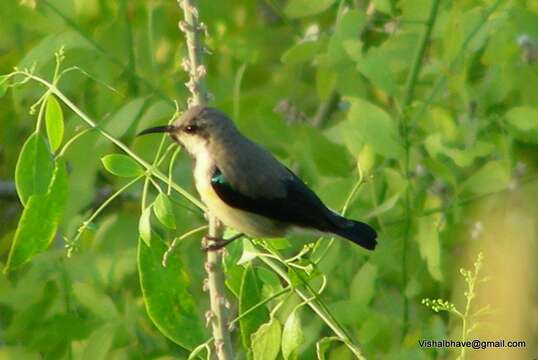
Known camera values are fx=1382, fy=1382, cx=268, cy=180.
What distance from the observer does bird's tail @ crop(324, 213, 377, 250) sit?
13.0 ft

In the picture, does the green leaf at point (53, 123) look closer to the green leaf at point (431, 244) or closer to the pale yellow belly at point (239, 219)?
the pale yellow belly at point (239, 219)

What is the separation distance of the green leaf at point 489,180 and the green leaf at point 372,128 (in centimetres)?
51

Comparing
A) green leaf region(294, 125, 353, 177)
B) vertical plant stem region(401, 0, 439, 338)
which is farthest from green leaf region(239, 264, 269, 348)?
green leaf region(294, 125, 353, 177)

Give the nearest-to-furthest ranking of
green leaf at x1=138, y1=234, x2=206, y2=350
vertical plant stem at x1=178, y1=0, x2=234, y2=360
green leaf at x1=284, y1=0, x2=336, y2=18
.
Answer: vertical plant stem at x1=178, y1=0, x2=234, y2=360
green leaf at x1=138, y1=234, x2=206, y2=350
green leaf at x1=284, y1=0, x2=336, y2=18

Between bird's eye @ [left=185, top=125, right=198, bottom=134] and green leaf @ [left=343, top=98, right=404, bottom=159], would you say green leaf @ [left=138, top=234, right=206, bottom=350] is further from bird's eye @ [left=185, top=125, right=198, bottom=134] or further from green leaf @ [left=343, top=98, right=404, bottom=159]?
green leaf @ [left=343, top=98, right=404, bottom=159]

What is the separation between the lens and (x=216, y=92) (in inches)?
222

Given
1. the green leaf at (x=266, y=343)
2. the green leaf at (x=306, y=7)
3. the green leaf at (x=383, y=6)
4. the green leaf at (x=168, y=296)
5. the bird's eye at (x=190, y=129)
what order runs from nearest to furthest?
1. the green leaf at (x=266, y=343)
2. the green leaf at (x=168, y=296)
3. the bird's eye at (x=190, y=129)
4. the green leaf at (x=383, y=6)
5. the green leaf at (x=306, y=7)

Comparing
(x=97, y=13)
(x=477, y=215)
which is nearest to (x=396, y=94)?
(x=477, y=215)

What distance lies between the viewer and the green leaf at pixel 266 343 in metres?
3.36

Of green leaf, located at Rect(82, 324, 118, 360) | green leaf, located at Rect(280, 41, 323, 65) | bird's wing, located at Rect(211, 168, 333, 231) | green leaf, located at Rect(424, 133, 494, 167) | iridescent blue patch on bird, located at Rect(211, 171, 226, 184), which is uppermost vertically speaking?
green leaf, located at Rect(280, 41, 323, 65)

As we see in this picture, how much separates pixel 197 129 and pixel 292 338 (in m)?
0.83

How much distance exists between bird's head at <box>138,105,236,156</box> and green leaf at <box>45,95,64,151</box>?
0.52 metres

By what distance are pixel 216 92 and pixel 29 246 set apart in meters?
2.30

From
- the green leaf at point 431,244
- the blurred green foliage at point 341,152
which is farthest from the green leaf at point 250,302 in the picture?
the green leaf at point 431,244
